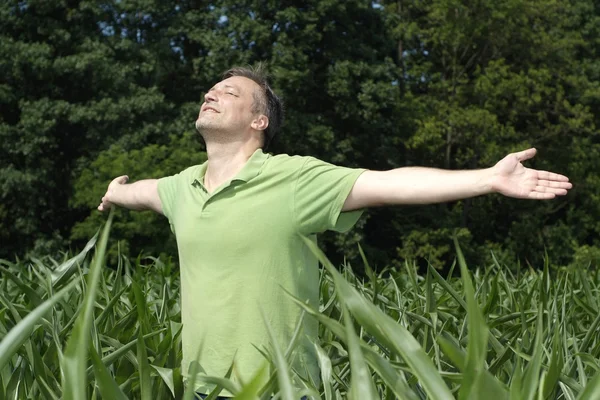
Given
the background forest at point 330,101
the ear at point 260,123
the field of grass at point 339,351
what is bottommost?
the background forest at point 330,101

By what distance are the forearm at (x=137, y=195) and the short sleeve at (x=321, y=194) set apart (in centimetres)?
54

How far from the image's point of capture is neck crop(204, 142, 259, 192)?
2.14 m

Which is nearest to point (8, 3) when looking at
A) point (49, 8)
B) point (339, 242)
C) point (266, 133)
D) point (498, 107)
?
point (49, 8)

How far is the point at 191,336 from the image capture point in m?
2.03

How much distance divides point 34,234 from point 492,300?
19.5 m

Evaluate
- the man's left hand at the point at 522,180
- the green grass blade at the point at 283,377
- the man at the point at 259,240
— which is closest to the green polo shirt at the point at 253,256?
the man at the point at 259,240

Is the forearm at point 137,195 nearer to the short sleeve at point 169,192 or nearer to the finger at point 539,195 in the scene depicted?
the short sleeve at point 169,192

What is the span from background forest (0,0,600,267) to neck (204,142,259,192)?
1702 centimetres

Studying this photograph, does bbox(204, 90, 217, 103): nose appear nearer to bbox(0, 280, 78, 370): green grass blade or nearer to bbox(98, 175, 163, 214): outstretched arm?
bbox(98, 175, 163, 214): outstretched arm

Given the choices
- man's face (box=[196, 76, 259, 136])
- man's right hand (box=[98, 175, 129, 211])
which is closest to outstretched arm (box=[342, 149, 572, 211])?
man's face (box=[196, 76, 259, 136])

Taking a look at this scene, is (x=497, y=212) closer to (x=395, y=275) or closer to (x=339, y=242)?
(x=339, y=242)

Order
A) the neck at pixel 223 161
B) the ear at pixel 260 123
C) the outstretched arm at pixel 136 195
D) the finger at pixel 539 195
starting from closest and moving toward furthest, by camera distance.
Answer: the finger at pixel 539 195, the neck at pixel 223 161, the ear at pixel 260 123, the outstretched arm at pixel 136 195

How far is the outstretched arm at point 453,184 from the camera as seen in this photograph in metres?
1.73

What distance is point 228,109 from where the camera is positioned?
2207 millimetres
